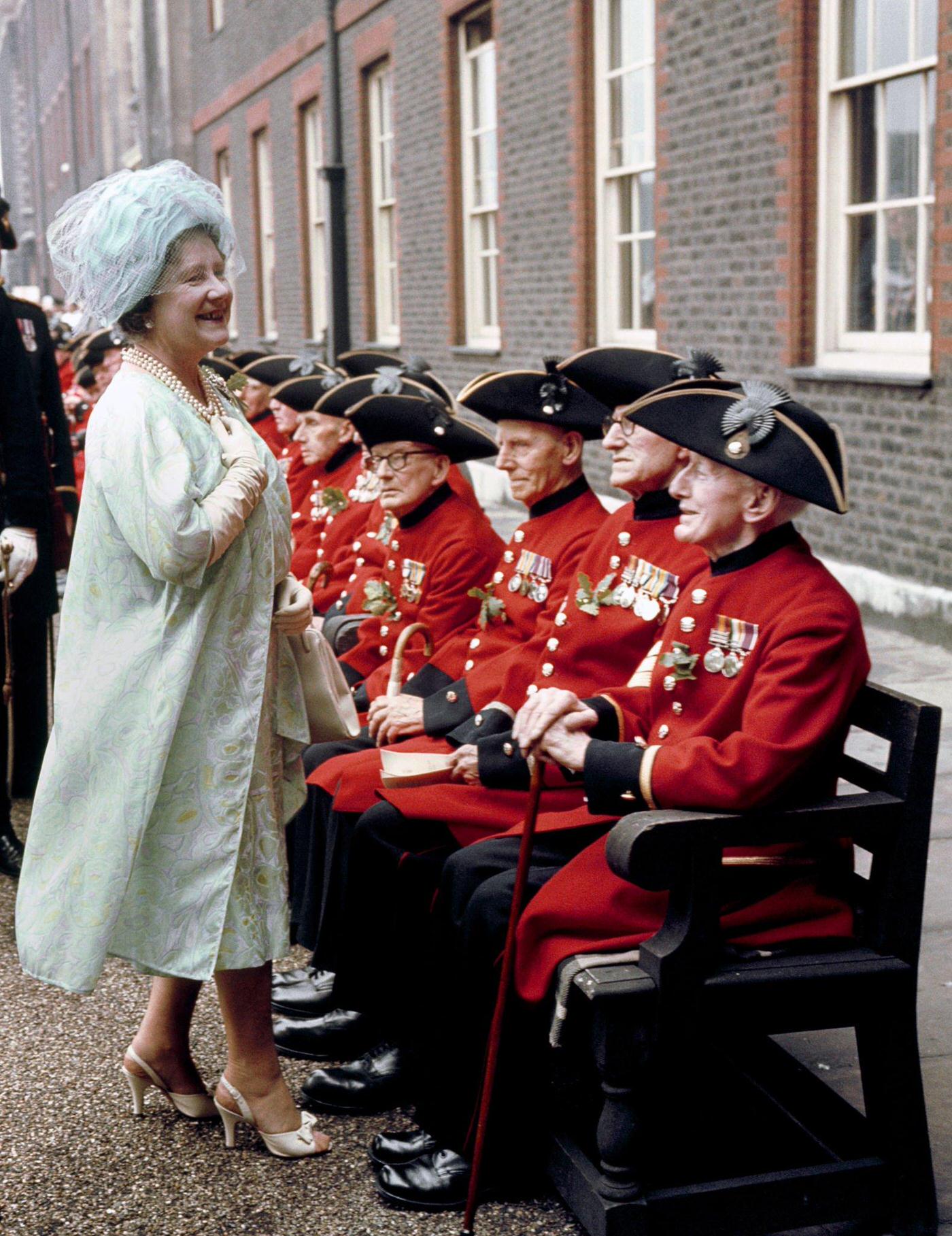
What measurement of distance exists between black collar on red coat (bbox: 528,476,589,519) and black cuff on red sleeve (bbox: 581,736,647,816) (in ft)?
4.00

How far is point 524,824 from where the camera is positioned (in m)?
2.96

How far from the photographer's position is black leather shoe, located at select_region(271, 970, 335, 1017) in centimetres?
397

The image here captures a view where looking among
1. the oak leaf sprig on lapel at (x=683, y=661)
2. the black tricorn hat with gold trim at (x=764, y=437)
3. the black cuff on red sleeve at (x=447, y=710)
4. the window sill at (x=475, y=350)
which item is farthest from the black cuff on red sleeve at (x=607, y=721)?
the window sill at (x=475, y=350)

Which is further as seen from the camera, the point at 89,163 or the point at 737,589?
the point at 89,163

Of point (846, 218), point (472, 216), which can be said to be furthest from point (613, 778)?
point (472, 216)

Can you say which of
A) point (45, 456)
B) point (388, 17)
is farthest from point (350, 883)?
point (388, 17)

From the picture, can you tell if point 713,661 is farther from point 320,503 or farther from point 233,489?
point 320,503

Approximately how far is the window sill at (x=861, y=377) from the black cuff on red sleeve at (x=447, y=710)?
4007 mm

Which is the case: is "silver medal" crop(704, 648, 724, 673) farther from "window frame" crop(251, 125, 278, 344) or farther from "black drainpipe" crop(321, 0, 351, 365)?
"window frame" crop(251, 125, 278, 344)

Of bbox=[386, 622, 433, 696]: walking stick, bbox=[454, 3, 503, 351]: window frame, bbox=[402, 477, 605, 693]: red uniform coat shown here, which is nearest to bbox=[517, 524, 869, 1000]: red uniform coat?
bbox=[402, 477, 605, 693]: red uniform coat

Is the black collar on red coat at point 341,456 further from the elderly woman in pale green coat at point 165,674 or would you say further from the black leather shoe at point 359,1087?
the black leather shoe at point 359,1087

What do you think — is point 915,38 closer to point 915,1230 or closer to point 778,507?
point 778,507

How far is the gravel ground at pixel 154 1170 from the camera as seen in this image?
296cm

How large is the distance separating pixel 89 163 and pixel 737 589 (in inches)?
1769
